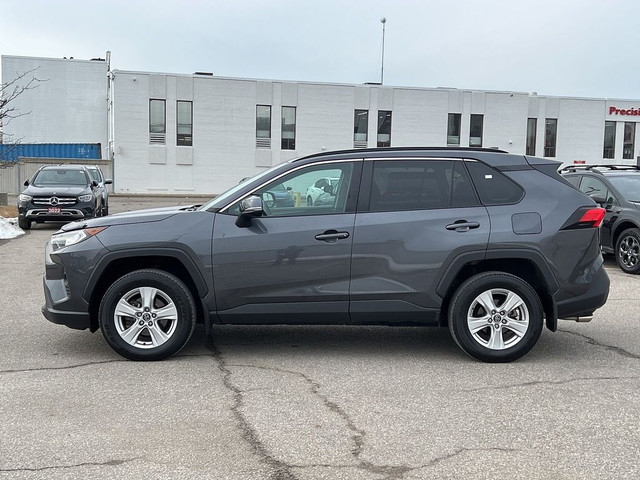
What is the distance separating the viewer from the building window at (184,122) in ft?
135

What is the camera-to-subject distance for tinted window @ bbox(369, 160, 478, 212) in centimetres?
584

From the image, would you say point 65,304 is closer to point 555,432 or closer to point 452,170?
point 452,170

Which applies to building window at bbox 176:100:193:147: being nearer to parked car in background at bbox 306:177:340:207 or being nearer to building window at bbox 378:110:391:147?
building window at bbox 378:110:391:147

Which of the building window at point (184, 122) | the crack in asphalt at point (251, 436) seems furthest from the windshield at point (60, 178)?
the building window at point (184, 122)

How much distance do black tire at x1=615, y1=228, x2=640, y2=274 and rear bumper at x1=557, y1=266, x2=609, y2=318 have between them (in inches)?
229

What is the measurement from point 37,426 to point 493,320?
3.57 metres

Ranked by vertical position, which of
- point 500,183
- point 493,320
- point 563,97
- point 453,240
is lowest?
point 493,320

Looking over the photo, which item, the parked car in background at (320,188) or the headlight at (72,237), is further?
the parked car in background at (320,188)

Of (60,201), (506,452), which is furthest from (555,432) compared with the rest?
(60,201)

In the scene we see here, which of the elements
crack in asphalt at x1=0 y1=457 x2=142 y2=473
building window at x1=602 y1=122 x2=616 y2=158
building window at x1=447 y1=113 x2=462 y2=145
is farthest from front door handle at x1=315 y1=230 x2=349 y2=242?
building window at x1=602 y1=122 x2=616 y2=158

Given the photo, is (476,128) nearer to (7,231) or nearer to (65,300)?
(7,231)

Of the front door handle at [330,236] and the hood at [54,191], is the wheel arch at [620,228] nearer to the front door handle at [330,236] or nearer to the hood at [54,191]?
the front door handle at [330,236]

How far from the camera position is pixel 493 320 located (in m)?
5.76

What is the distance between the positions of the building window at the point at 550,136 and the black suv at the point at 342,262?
42.7 metres
